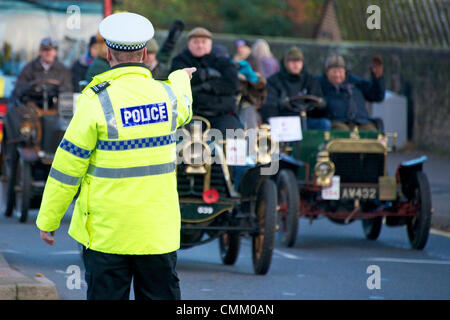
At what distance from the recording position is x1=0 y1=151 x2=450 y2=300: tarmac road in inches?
352

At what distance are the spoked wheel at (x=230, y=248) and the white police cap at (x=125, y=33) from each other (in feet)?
16.6

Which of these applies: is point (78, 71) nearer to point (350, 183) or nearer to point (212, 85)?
point (350, 183)

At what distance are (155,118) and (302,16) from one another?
42427 millimetres

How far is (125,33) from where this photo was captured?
527 cm

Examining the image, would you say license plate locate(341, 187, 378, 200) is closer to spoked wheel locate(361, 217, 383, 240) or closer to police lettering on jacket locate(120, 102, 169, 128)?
spoked wheel locate(361, 217, 383, 240)

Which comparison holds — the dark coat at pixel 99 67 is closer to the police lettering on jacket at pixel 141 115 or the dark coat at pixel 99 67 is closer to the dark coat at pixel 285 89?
the dark coat at pixel 285 89

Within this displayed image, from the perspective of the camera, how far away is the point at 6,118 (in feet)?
45.4

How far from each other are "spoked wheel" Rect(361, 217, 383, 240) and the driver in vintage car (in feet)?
13.5

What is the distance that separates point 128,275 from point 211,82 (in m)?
5.24

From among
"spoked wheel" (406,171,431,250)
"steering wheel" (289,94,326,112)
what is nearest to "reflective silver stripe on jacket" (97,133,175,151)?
"spoked wheel" (406,171,431,250)

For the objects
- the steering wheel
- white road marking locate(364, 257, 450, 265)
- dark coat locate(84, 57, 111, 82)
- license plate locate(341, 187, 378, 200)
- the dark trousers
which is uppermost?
dark coat locate(84, 57, 111, 82)

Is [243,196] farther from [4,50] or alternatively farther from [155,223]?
[4,50]

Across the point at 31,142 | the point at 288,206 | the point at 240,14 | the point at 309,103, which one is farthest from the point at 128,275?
the point at 240,14
